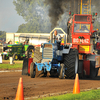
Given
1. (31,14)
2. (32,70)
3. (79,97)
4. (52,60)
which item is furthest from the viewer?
(31,14)

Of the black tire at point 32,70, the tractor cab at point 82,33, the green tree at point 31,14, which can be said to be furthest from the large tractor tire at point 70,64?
the green tree at point 31,14

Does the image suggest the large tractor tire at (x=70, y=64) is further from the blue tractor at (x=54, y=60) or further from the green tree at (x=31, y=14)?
the green tree at (x=31, y=14)

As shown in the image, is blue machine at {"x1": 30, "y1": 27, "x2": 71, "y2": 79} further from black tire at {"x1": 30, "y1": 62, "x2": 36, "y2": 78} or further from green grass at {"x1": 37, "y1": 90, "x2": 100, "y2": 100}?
green grass at {"x1": 37, "y1": 90, "x2": 100, "y2": 100}

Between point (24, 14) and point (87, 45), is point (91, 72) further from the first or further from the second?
point (24, 14)

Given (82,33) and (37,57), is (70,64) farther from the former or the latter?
(82,33)

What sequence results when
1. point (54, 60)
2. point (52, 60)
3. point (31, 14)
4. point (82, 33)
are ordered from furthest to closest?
1. point (31, 14)
2. point (82, 33)
3. point (54, 60)
4. point (52, 60)

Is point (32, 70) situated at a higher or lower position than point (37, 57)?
lower

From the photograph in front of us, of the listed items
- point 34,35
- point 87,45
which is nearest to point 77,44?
point 87,45

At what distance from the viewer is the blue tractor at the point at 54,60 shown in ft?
36.0

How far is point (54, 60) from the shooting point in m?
11.7

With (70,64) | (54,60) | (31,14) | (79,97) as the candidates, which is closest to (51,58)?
(54,60)

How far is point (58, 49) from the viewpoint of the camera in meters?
12.1

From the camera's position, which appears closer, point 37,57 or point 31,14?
point 37,57

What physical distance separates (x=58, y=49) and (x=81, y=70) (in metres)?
1.94
